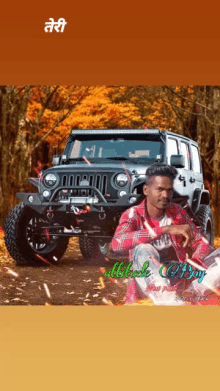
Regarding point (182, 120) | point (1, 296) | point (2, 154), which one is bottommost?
point (1, 296)

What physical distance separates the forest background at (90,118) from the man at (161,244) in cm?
104

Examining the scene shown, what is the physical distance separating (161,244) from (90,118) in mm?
2851

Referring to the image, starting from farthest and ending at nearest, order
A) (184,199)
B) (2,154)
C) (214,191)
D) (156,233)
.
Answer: (2,154) < (214,191) < (184,199) < (156,233)

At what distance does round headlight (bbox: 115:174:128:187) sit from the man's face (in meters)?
0.48

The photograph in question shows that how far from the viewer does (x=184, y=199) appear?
22.9 feet

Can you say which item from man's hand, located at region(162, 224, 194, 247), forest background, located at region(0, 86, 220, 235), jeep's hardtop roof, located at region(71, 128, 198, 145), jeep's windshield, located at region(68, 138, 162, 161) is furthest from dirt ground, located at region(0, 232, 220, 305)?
jeep's hardtop roof, located at region(71, 128, 198, 145)

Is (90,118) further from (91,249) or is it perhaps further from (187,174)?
(91,249)

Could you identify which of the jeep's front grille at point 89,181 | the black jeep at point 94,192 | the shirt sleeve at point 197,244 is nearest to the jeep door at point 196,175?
the black jeep at point 94,192

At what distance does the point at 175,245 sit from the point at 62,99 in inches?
131

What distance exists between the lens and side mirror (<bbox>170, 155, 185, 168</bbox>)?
7071mm

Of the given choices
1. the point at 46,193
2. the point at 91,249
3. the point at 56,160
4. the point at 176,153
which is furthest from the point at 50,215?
the point at 176,153

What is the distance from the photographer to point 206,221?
7312 millimetres

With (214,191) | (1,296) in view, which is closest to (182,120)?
(214,191)

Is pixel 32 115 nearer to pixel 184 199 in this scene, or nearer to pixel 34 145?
pixel 34 145
